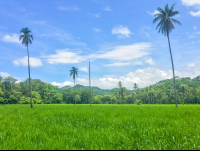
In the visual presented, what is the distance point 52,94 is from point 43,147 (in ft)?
332

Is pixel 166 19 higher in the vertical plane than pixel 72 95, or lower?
higher

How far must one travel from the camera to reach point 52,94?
319 feet

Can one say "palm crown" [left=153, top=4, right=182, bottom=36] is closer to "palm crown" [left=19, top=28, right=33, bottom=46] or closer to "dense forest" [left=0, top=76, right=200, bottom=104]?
"palm crown" [left=19, top=28, right=33, bottom=46]

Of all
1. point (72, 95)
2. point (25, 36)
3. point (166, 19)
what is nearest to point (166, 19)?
point (166, 19)

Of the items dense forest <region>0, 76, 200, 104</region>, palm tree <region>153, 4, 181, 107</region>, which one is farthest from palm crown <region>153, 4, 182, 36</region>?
dense forest <region>0, 76, 200, 104</region>

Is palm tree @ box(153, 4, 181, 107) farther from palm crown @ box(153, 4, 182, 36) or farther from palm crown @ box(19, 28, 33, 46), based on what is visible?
palm crown @ box(19, 28, 33, 46)

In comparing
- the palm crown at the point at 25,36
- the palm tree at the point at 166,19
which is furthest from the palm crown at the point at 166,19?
the palm crown at the point at 25,36

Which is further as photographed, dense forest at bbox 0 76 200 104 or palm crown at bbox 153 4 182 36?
dense forest at bbox 0 76 200 104

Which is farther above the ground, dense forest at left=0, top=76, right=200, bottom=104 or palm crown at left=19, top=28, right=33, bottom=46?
palm crown at left=19, top=28, right=33, bottom=46

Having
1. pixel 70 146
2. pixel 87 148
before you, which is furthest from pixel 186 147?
pixel 70 146

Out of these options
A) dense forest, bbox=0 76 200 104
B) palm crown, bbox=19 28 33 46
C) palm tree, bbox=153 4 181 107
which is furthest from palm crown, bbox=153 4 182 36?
dense forest, bbox=0 76 200 104

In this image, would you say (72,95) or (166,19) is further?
(72,95)

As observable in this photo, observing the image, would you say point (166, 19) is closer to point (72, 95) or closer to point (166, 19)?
point (166, 19)

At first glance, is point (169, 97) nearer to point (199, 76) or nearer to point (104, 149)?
point (199, 76)
